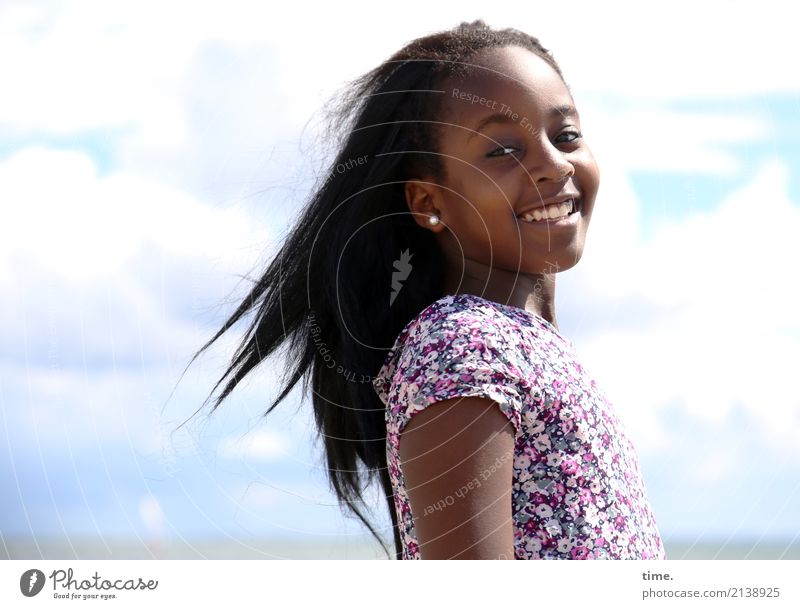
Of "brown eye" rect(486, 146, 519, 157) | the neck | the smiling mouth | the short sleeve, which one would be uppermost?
"brown eye" rect(486, 146, 519, 157)

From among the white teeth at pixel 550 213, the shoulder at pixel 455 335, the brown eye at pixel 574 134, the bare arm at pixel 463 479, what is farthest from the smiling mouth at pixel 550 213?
the bare arm at pixel 463 479

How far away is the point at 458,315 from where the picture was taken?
1.66 meters

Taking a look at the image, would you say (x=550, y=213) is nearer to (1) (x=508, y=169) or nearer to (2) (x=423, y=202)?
(1) (x=508, y=169)

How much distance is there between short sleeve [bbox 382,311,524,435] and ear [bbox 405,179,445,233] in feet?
1.20

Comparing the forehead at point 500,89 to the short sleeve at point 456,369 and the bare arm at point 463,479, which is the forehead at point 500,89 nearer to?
the short sleeve at point 456,369

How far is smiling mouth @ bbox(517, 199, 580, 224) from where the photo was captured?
1.91 meters

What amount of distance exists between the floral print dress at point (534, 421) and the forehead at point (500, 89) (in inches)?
15.4

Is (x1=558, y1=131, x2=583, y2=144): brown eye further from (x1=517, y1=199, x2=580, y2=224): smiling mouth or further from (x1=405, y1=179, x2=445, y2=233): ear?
(x1=405, y1=179, x2=445, y2=233): ear

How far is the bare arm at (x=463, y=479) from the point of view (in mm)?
1498

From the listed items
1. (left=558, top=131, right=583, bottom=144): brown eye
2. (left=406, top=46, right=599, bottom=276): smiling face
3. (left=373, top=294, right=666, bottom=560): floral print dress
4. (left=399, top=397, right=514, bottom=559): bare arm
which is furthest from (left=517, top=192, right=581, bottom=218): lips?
(left=399, top=397, right=514, bottom=559): bare arm

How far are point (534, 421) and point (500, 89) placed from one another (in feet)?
2.16
